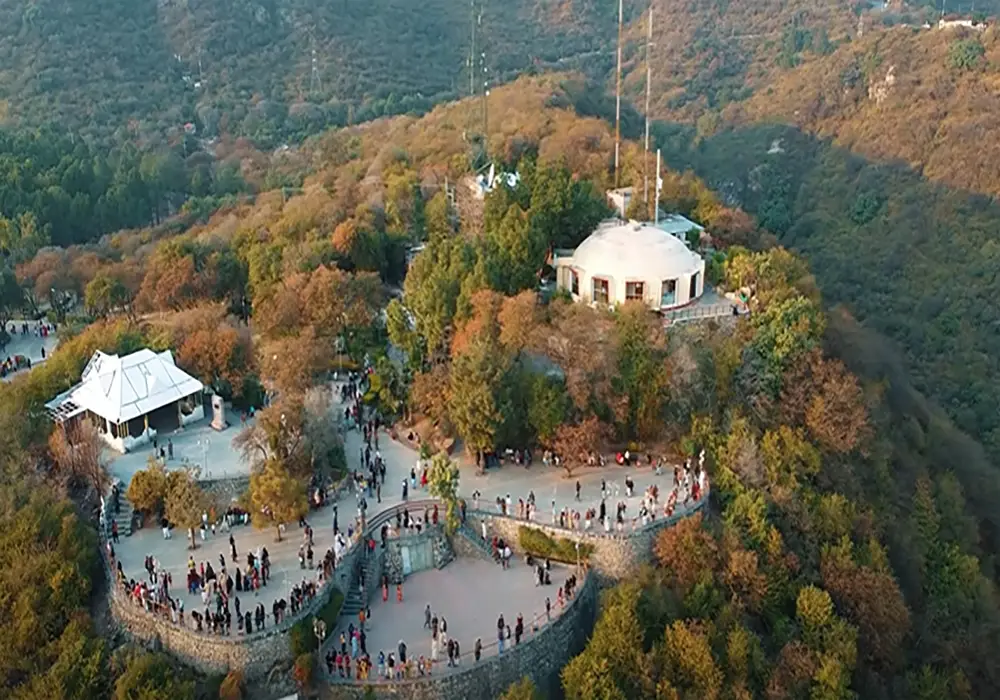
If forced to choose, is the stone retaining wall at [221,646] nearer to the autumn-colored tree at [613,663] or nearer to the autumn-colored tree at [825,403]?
the autumn-colored tree at [613,663]

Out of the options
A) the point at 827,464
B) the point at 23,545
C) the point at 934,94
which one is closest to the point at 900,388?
the point at 827,464

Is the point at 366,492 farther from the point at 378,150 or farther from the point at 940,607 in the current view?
the point at 378,150

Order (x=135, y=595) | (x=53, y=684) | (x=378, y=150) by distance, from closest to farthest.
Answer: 1. (x=53, y=684)
2. (x=135, y=595)
3. (x=378, y=150)

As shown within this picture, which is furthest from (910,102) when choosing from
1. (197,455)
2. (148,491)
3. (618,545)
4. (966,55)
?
(148,491)

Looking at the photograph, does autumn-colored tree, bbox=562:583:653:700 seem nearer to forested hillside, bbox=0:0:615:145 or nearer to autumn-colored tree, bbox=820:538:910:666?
autumn-colored tree, bbox=820:538:910:666

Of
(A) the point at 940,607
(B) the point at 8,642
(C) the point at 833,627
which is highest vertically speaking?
(B) the point at 8,642

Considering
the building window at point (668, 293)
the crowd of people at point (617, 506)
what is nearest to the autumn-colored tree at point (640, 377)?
the crowd of people at point (617, 506)
